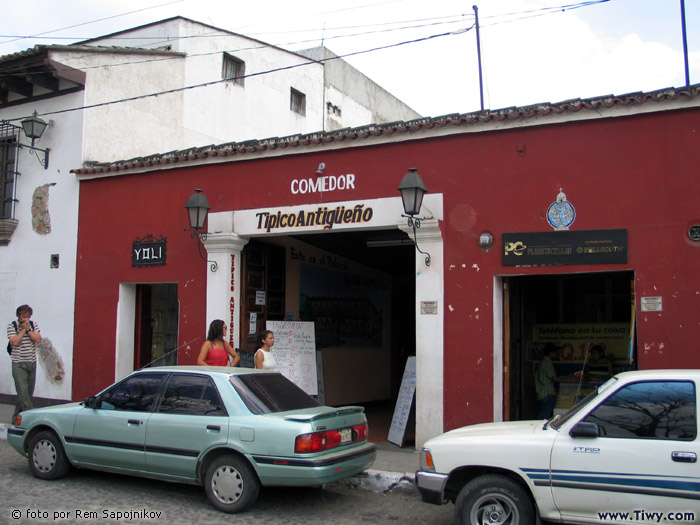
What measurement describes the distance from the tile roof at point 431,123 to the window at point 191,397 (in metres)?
4.49

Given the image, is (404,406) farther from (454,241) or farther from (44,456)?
(44,456)

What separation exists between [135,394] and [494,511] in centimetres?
386

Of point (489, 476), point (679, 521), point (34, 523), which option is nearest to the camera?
point (679, 521)

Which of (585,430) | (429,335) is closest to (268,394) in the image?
(429,335)

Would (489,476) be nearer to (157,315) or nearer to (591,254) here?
(591,254)

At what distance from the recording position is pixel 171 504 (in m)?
6.29

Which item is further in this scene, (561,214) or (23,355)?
(23,355)

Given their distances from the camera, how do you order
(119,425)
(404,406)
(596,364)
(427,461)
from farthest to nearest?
(596,364)
(404,406)
(119,425)
(427,461)

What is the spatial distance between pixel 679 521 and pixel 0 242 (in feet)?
42.7

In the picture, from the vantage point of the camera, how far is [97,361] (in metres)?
11.7

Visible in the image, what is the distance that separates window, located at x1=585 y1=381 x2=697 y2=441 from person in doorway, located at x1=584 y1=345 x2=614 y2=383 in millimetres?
5311

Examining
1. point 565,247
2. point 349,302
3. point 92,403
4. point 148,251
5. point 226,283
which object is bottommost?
point 92,403

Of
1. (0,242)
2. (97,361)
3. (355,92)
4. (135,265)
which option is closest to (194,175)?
(135,265)

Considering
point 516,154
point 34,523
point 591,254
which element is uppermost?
point 516,154
